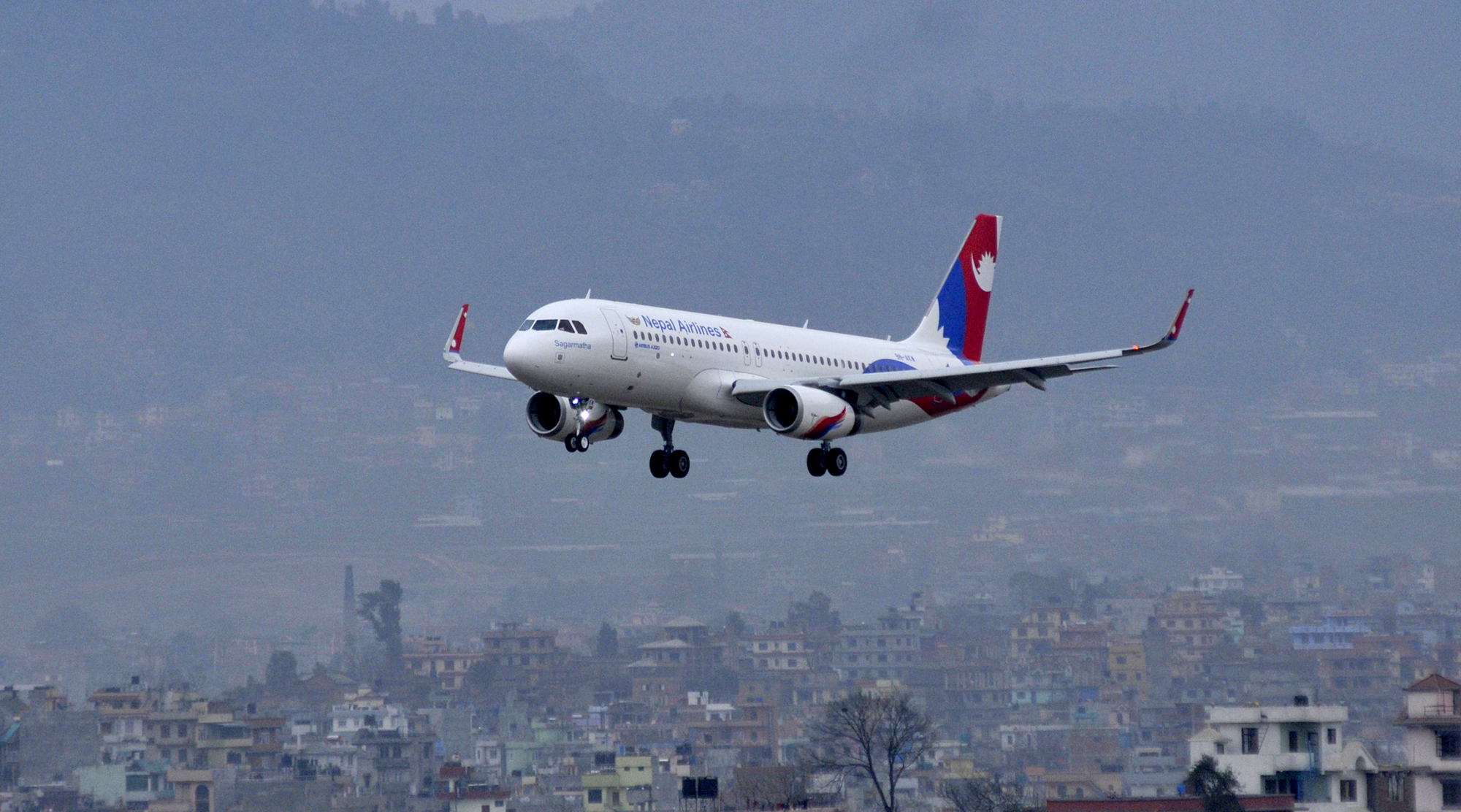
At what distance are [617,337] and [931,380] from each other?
8.32 meters

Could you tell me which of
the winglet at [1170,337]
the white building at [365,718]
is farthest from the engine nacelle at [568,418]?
the white building at [365,718]

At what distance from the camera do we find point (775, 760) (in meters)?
154

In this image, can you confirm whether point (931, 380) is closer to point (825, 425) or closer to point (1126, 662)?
point (825, 425)

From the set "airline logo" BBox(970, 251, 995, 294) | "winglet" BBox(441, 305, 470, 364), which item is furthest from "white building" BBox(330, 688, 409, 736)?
"winglet" BBox(441, 305, 470, 364)

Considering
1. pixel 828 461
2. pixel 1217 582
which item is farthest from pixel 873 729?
pixel 1217 582

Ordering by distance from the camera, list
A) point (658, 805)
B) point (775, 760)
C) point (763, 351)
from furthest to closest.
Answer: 1. point (775, 760)
2. point (658, 805)
3. point (763, 351)

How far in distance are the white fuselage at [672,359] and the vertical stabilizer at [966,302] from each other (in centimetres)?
636

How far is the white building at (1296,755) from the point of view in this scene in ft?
256

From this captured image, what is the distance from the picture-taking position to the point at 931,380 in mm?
50812

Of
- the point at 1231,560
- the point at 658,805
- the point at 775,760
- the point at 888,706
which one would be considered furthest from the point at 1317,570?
the point at 888,706

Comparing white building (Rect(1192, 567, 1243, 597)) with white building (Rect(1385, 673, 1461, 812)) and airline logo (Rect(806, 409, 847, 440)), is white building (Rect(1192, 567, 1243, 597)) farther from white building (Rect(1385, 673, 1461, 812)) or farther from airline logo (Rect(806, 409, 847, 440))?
airline logo (Rect(806, 409, 847, 440))

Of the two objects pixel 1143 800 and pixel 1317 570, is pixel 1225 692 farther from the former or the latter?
pixel 1143 800

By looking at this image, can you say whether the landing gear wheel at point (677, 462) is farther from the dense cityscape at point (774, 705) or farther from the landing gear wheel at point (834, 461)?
the dense cityscape at point (774, 705)

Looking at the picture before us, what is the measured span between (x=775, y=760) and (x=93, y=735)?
43.3 meters
